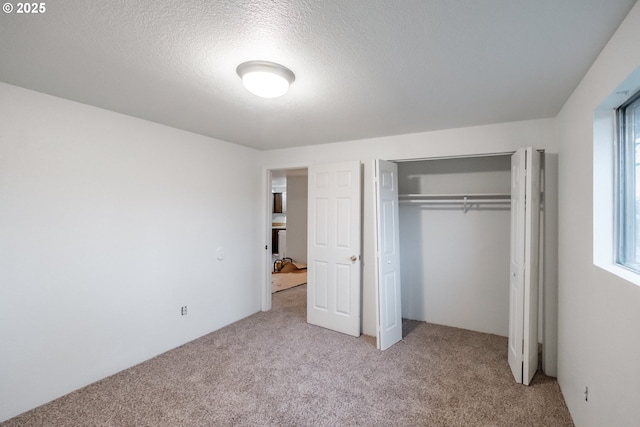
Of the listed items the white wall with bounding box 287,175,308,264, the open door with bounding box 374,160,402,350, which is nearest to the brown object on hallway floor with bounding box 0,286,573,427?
the open door with bounding box 374,160,402,350

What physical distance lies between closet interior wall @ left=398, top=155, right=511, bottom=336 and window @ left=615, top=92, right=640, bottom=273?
1.67 metres

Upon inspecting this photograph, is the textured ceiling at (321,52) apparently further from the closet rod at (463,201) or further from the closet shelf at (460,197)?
the closet rod at (463,201)

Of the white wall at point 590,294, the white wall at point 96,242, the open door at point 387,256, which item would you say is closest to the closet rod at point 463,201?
the open door at point 387,256

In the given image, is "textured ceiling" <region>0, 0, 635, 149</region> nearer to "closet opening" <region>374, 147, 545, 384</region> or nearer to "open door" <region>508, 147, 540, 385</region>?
"open door" <region>508, 147, 540, 385</region>

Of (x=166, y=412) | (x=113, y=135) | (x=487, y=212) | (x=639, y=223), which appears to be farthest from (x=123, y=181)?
(x=487, y=212)

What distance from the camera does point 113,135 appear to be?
2.62m

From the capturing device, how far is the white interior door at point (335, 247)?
352 cm

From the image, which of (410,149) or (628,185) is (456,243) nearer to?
(410,149)

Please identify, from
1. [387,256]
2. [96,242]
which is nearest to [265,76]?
[96,242]

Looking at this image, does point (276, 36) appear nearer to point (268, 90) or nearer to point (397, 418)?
point (268, 90)

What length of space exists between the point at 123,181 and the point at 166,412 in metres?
1.93

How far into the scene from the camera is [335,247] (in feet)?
12.0

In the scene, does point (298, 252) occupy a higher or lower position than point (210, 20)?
lower

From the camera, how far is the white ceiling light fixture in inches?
67.0
